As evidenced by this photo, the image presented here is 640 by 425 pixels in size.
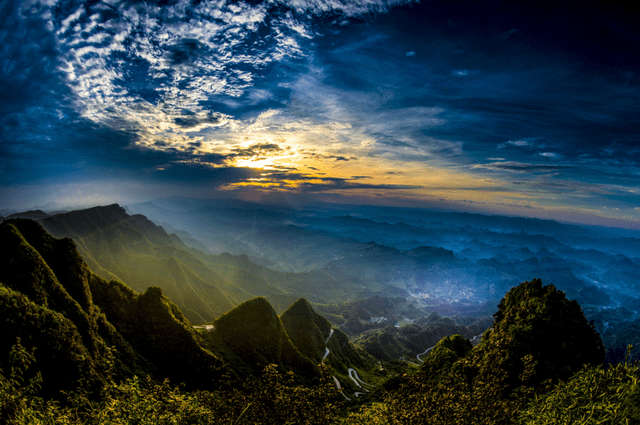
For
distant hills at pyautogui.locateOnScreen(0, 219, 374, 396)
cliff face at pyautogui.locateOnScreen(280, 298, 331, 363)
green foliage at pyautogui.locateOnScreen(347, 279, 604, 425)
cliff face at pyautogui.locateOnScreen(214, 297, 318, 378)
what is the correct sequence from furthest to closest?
1. cliff face at pyautogui.locateOnScreen(280, 298, 331, 363)
2. cliff face at pyautogui.locateOnScreen(214, 297, 318, 378)
3. distant hills at pyautogui.locateOnScreen(0, 219, 374, 396)
4. green foliage at pyautogui.locateOnScreen(347, 279, 604, 425)

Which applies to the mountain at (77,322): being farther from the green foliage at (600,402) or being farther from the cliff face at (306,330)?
the cliff face at (306,330)

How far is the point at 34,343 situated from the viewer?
46719 millimetres

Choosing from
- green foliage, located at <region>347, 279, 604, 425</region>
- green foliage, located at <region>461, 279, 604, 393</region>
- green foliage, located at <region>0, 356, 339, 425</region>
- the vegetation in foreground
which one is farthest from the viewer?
green foliage, located at <region>461, 279, 604, 393</region>

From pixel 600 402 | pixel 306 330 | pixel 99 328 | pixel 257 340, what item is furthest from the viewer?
pixel 306 330

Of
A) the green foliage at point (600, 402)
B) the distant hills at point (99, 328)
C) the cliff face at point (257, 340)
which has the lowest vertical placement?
the cliff face at point (257, 340)

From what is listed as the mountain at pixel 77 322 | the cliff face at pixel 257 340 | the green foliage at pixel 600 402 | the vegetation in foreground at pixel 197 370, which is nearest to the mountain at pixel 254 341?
the cliff face at pixel 257 340

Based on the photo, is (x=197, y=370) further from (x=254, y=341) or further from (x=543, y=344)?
(x=543, y=344)

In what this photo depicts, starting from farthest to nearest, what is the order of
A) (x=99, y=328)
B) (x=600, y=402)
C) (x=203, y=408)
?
(x=99, y=328)
(x=203, y=408)
(x=600, y=402)

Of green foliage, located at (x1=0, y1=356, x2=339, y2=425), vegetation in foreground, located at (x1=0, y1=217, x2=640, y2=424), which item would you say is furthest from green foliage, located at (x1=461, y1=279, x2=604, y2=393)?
green foliage, located at (x1=0, y1=356, x2=339, y2=425)

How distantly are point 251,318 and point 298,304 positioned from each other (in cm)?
5937

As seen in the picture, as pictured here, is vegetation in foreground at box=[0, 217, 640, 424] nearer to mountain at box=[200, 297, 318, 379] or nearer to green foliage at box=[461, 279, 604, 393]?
green foliage at box=[461, 279, 604, 393]

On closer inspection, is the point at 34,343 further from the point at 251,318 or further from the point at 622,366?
the point at 622,366

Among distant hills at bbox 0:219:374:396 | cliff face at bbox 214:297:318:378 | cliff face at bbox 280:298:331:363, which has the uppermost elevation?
distant hills at bbox 0:219:374:396

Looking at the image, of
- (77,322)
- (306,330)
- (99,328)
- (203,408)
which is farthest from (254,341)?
(203,408)
